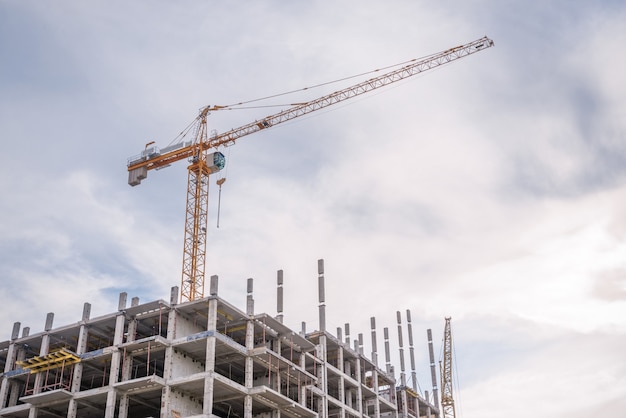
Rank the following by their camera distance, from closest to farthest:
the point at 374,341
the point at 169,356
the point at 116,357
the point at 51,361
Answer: the point at 169,356 → the point at 116,357 → the point at 51,361 → the point at 374,341

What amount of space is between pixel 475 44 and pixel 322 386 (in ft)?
177

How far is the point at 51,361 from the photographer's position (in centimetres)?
7550

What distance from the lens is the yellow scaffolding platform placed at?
7481cm

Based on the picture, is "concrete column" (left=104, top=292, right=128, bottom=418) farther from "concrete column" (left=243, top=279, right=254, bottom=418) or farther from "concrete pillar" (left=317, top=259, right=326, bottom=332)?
"concrete pillar" (left=317, top=259, right=326, bottom=332)

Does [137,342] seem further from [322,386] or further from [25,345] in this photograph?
[322,386]

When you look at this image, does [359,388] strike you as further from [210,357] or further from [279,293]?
[210,357]

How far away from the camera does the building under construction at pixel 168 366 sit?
70.8 metres

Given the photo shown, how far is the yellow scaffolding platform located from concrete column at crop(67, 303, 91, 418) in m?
1.08

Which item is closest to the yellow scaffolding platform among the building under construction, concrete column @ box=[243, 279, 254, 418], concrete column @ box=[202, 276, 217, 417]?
the building under construction

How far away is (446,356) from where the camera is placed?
145 metres

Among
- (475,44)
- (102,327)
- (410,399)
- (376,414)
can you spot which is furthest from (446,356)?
(102,327)

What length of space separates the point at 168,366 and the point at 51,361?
13561 mm

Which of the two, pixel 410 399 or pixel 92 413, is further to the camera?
pixel 410 399

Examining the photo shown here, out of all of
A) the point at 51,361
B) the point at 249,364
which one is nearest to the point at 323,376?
the point at 249,364
